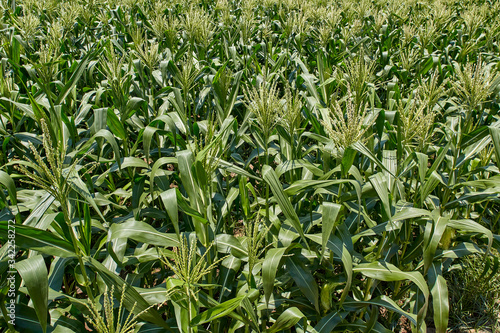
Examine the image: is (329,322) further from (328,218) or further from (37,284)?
(37,284)

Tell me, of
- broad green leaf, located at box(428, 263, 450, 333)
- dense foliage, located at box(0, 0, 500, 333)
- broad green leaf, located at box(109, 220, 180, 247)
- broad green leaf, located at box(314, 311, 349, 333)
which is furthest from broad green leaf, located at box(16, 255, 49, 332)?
broad green leaf, located at box(428, 263, 450, 333)

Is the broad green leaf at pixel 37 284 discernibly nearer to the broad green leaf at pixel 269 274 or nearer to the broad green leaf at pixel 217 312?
the broad green leaf at pixel 217 312

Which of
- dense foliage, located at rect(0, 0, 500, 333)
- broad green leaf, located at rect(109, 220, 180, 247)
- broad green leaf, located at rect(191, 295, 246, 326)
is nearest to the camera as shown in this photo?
broad green leaf, located at rect(191, 295, 246, 326)

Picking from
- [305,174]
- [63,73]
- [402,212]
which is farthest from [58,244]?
[63,73]

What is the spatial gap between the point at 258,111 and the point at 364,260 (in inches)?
46.7

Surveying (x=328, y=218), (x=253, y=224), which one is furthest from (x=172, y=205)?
(x=253, y=224)

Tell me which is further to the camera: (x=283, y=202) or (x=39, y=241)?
(x=283, y=202)

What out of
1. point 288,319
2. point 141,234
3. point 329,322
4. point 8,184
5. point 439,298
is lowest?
point 329,322

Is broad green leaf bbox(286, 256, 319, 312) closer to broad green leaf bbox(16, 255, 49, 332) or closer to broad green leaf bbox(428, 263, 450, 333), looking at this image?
broad green leaf bbox(428, 263, 450, 333)

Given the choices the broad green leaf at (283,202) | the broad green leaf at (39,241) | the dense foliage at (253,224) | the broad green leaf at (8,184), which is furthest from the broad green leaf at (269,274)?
the broad green leaf at (8,184)

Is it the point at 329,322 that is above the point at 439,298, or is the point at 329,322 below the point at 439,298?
below

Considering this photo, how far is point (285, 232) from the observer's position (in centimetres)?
209

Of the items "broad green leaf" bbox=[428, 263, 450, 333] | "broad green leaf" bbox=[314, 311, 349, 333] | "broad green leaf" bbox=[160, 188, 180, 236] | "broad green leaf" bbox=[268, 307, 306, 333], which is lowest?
"broad green leaf" bbox=[314, 311, 349, 333]

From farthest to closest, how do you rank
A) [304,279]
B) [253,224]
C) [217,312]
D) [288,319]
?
[253,224] < [304,279] < [288,319] < [217,312]
